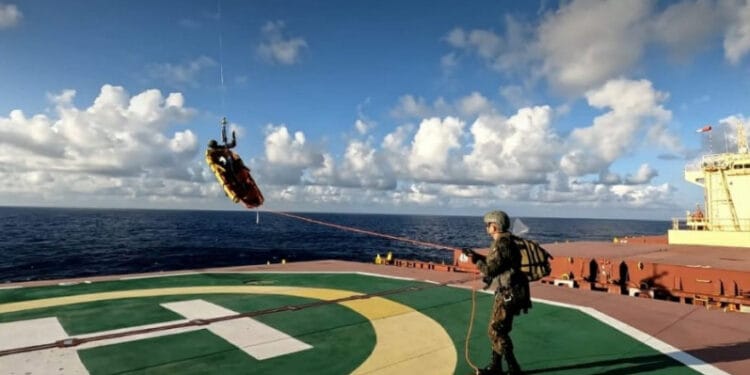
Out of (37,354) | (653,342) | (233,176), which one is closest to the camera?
(37,354)

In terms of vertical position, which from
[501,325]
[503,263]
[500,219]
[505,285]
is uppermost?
[500,219]

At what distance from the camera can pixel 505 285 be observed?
6520 millimetres

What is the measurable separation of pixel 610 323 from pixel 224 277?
13.9 m

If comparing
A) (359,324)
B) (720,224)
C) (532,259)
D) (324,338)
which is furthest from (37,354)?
(720,224)

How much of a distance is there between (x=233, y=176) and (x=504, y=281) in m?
6.81

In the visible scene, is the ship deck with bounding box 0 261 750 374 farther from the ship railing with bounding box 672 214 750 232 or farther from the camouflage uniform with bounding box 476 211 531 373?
the ship railing with bounding box 672 214 750 232

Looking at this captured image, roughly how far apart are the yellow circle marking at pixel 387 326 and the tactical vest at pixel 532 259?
92.9 inches

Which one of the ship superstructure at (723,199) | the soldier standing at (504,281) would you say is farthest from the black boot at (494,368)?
the ship superstructure at (723,199)

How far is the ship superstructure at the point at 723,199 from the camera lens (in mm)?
27484

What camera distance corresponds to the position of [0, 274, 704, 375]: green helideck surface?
24.5 ft

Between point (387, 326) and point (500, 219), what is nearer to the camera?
point (500, 219)

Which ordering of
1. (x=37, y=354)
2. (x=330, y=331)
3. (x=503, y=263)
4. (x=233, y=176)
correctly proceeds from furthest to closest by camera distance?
(x=233, y=176)
(x=330, y=331)
(x=37, y=354)
(x=503, y=263)

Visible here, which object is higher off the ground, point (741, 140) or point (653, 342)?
point (741, 140)

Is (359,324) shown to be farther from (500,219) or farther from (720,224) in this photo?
(720,224)
